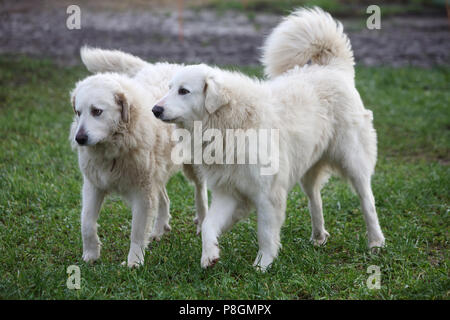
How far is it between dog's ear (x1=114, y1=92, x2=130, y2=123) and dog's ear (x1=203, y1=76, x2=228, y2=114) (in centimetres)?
73

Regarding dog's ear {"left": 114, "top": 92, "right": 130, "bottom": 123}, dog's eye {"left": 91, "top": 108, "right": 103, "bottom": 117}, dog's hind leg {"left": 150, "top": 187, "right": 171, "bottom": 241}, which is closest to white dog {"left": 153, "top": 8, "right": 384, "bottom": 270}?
dog's ear {"left": 114, "top": 92, "right": 130, "bottom": 123}

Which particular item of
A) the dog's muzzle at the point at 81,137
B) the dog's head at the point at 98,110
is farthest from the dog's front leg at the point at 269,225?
the dog's muzzle at the point at 81,137

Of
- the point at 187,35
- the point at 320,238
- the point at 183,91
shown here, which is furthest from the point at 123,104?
the point at 187,35

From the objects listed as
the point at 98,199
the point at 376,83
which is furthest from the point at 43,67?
the point at 98,199

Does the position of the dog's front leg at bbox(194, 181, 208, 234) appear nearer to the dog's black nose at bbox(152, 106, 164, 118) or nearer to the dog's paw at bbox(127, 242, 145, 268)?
the dog's paw at bbox(127, 242, 145, 268)

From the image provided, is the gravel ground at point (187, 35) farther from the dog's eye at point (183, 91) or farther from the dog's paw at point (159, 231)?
the dog's eye at point (183, 91)

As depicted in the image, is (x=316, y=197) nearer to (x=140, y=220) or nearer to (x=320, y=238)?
(x=320, y=238)

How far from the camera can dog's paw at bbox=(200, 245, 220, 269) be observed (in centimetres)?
427

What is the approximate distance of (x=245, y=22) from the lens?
60.4 ft

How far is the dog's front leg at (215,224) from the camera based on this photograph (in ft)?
14.0

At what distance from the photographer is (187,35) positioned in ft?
52.0

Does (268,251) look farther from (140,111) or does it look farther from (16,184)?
(16,184)

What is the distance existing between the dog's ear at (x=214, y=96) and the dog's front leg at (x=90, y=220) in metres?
1.31

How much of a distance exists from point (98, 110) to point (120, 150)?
390 mm
